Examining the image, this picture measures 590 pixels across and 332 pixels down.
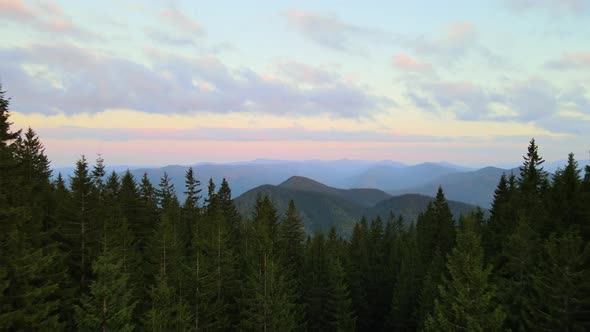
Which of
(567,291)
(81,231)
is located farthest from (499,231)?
(81,231)

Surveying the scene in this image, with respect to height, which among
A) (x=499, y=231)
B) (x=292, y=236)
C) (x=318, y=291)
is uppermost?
(x=499, y=231)

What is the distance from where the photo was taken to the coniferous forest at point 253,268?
18125 millimetres

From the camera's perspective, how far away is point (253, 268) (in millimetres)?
31203

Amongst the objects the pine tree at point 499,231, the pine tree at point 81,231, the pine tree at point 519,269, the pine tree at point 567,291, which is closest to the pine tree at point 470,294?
the pine tree at point 567,291

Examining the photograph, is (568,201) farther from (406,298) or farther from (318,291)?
(318,291)

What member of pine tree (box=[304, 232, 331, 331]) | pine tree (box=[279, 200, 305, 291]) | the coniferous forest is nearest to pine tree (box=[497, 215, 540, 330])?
the coniferous forest

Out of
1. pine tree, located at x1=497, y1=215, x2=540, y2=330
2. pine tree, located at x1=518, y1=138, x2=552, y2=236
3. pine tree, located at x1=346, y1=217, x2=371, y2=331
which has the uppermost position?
pine tree, located at x1=518, y1=138, x2=552, y2=236

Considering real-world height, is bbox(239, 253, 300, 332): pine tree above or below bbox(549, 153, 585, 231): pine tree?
below

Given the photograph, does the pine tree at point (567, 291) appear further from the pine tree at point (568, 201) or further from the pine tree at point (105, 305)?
the pine tree at point (105, 305)

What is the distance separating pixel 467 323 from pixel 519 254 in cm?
1347

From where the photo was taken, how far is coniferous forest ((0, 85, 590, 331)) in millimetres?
18125

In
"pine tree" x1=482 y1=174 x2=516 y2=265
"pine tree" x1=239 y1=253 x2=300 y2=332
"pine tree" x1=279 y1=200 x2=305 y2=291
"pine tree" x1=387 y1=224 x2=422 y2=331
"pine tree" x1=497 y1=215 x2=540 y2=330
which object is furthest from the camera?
"pine tree" x1=279 y1=200 x2=305 y2=291

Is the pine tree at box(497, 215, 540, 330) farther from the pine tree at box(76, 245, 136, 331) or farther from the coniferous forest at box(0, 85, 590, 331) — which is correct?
the pine tree at box(76, 245, 136, 331)

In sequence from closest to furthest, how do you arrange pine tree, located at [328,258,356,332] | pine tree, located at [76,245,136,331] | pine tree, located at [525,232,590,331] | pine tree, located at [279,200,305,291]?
pine tree, located at [76,245,136,331] → pine tree, located at [525,232,590,331] → pine tree, located at [328,258,356,332] → pine tree, located at [279,200,305,291]
